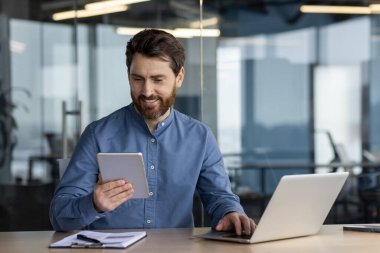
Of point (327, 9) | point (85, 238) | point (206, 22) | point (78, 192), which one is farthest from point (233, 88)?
point (85, 238)

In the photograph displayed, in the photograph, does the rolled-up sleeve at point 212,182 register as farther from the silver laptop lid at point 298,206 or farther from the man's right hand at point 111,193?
the man's right hand at point 111,193

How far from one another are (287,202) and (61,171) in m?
1.08

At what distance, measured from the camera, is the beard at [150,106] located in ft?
10.3

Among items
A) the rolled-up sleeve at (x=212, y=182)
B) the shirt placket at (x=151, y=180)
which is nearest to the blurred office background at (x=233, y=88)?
the rolled-up sleeve at (x=212, y=182)

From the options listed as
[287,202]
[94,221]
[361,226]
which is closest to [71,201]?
[94,221]

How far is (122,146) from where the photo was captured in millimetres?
3244

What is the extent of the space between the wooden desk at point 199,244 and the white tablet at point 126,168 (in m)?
0.19

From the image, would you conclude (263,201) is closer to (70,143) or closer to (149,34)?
(70,143)

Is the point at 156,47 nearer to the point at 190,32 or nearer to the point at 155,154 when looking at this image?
the point at 155,154

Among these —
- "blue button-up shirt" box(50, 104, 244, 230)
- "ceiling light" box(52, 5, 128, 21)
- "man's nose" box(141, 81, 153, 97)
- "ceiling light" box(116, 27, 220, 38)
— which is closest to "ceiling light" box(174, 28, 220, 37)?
"ceiling light" box(116, 27, 220, 38)

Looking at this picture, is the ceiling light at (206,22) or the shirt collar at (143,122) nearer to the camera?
the shirt collar at (143,122)

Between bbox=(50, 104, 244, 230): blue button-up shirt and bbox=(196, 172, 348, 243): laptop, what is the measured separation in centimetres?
24

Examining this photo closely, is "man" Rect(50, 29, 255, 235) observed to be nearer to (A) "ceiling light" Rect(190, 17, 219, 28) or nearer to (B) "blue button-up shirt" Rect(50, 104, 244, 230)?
(B) "blue button-up shirt" Rect(50, 104, 244, 230)

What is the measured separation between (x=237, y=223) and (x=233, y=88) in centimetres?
308
